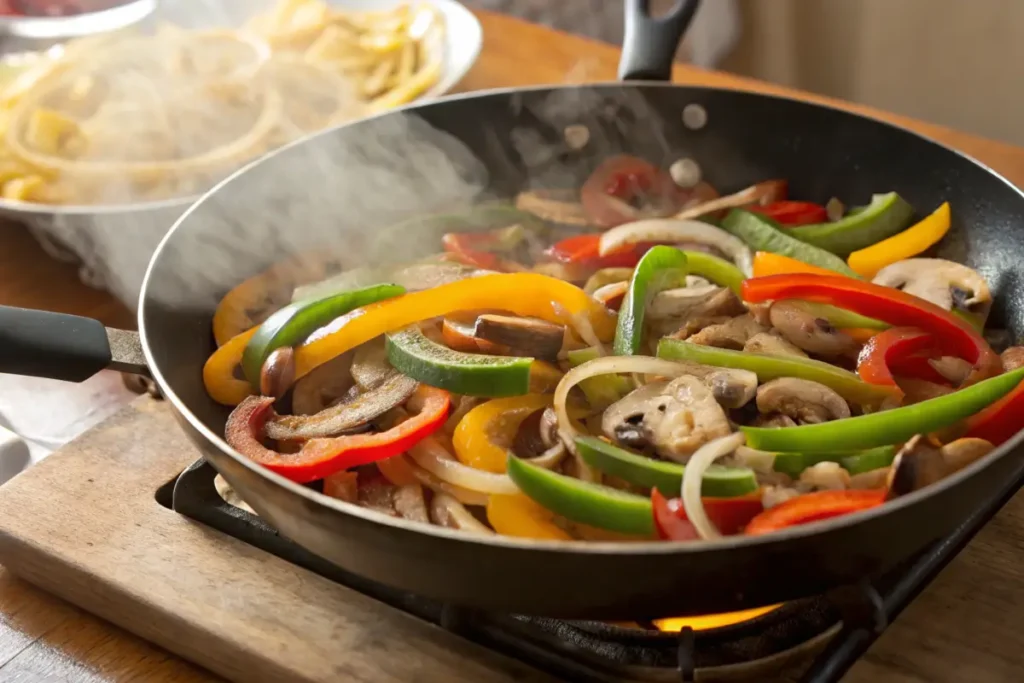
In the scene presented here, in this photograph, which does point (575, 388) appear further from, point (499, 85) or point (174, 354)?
point (499, 85)

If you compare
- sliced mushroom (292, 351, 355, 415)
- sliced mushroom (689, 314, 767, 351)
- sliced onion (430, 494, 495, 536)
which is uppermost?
sliced mushroom (689, 314, 767, 351)

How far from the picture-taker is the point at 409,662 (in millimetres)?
979

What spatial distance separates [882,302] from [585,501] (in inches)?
20.3

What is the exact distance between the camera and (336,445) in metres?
1.05

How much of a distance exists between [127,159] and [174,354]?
2.29 ft

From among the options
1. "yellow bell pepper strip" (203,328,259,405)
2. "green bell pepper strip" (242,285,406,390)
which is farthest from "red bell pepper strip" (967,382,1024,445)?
"yellow bell pepper strip" (203,328,259,405)

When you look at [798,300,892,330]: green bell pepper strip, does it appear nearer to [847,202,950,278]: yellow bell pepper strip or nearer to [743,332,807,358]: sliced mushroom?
[743,332,807,358]: sliced mushroom

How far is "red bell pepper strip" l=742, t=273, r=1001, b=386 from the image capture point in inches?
46.3

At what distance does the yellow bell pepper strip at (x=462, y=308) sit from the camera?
48.1 inches

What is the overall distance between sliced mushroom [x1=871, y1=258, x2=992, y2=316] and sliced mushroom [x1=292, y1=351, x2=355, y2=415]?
2.36ft

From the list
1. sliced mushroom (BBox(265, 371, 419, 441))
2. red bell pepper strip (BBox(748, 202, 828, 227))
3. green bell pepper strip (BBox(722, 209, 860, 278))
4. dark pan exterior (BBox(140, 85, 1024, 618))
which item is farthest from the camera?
red bell pepper strip (BBox(748, 202, 828, 227))

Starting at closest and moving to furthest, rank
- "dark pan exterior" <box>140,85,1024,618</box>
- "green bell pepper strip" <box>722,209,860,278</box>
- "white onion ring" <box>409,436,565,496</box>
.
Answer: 1. "dark pan exterior" <box>140,85,1024,618</box>
2. "white onion ring" <box>409,436,565,496</box>
3. "green bell pepper strip" <box>722,209,860,278</box>

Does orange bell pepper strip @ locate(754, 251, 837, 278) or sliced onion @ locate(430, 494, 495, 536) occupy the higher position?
orange bell pepper strip @ locate(754, 251, 837, 278)

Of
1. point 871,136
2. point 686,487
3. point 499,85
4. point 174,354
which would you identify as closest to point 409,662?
point 686,487
